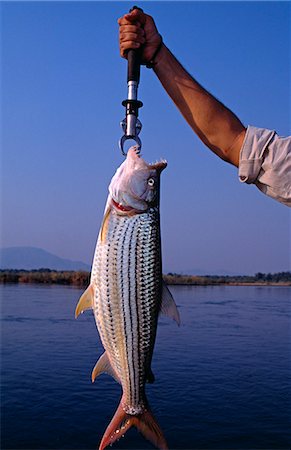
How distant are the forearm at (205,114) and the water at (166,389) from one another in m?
8.49

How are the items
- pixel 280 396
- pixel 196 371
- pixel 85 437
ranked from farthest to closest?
pixel 196 371 → pixel 280 396 → pixel 85 437

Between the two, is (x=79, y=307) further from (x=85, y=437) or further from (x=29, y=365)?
(x=29, y=365)

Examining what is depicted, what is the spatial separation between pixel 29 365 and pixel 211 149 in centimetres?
1287

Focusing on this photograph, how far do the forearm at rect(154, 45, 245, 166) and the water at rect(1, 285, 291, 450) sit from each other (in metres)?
8.49

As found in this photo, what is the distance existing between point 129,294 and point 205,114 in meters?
1.18

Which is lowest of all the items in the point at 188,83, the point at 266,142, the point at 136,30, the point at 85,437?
the point at 85,437

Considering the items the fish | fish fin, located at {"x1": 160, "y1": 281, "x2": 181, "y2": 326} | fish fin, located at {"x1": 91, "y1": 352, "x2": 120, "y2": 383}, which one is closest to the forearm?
the fish

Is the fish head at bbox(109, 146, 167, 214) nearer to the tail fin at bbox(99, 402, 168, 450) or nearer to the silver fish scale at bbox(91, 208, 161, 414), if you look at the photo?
the silver fish scale at bbox(91, 208, 161, 414)

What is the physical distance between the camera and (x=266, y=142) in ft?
9.48

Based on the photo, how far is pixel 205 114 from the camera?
2.99 metres

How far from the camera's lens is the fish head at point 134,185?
327cm

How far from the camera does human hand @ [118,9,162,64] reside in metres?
3.00

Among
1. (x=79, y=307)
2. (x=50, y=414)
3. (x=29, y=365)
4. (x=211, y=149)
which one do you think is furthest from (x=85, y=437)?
(x=211, y=149)

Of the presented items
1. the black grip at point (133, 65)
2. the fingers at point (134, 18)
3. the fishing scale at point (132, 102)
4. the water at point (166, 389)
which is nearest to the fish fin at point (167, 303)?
the fishing scale at point (132, 102)
